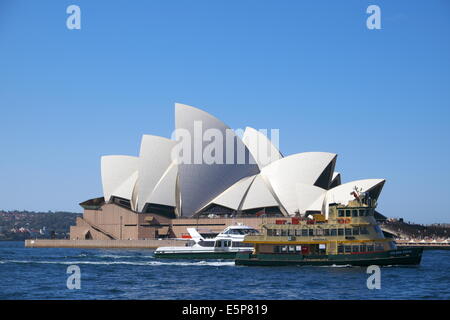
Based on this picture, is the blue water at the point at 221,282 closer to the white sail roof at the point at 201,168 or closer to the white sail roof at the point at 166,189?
the white sail roof at the point at 201,168

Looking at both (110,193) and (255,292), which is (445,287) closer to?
(255,292)

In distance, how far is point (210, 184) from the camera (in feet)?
333

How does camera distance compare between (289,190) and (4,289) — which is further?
(289,190)

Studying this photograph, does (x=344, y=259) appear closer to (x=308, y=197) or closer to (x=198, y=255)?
(x=198, y=255)

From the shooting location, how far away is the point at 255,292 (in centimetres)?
3206

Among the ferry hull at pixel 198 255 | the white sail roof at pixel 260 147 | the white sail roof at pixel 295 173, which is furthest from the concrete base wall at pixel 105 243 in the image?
the ferry hull at pixel 198 255

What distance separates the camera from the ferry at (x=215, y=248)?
58.6 metres

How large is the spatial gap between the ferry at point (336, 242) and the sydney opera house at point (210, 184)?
46.1 m

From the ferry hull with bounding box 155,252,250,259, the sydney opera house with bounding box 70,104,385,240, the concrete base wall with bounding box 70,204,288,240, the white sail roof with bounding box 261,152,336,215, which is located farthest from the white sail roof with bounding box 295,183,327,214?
the ferry hull with bounding box 155,252,250,259

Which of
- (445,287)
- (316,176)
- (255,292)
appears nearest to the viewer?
(255,292)
